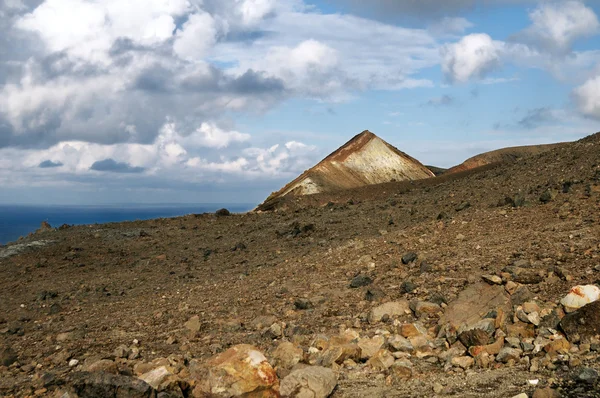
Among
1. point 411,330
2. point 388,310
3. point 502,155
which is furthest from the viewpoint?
point 502,155

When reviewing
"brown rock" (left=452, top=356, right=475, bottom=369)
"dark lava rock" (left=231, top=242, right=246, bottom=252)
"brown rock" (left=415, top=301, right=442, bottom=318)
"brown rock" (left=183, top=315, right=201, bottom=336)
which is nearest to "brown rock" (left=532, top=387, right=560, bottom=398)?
"brown rock" (left=452, top=356, right=475, bottom=369)

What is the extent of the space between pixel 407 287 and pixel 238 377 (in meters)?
3.10

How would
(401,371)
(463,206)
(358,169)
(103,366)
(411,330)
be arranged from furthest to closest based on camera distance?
(358,169), (463,206), (411,330), (103,366), (401,371)

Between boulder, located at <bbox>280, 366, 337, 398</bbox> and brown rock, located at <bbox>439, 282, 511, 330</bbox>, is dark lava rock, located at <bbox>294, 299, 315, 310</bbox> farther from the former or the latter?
boulder, located at <bbox>280, 366, 337, 398</bbox>

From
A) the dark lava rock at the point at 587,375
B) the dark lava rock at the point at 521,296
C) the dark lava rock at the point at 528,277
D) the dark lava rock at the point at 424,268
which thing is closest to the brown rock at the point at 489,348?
the dark lava rock at the point at 587,375

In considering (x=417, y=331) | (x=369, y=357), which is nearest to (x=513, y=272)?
(x=417, y=331)

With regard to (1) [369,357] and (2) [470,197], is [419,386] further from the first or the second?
(2) [470,197]

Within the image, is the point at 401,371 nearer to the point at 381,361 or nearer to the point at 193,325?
the point at 381,361

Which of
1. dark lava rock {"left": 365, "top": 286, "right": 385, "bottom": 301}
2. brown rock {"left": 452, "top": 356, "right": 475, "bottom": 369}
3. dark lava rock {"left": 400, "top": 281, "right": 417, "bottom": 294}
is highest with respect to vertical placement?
dark lava rock {"left": 400, "top": 281, "right": 417, "bottom": 294}

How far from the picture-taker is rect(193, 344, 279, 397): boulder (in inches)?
195

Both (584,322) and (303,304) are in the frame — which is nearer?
(584,322)

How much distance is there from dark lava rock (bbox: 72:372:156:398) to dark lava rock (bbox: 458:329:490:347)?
2.89 metres

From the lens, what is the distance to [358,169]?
22.1 metres

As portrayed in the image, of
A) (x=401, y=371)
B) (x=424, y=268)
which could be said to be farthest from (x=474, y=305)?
(x=401, y=371)
